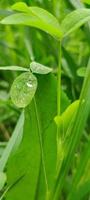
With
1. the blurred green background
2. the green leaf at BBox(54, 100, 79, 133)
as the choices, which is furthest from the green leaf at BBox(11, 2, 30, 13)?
the blurred green background

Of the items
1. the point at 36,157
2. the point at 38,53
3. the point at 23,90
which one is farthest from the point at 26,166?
the point at 38,53

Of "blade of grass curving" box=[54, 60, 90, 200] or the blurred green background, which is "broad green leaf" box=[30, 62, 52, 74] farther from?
the blurred green background

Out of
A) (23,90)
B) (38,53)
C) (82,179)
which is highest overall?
(23,90)

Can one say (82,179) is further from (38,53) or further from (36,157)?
(38,53)

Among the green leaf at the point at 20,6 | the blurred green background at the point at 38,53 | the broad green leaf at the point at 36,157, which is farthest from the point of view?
the blurred green background at the point at 38,53

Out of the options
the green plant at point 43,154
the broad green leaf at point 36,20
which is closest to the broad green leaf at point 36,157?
the green plant at point 43,154

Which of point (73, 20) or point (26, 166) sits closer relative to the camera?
point (73, 20)

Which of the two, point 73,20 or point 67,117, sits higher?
point 73,20

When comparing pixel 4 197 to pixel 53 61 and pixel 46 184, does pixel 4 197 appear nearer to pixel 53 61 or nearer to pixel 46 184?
pixel 46 184

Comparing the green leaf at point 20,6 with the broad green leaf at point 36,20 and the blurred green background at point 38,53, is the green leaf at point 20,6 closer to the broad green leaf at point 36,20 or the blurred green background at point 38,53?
the broad green leaf at point 36,20
